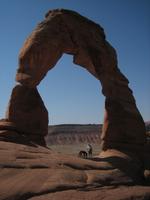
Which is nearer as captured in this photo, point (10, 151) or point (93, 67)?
point (10, 151)

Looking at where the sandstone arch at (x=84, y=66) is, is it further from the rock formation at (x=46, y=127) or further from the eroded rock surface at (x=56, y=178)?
the eroded rock surface at (x=56, y=178)

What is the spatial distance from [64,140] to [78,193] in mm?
66279

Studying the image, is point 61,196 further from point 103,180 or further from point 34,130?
point 34,130

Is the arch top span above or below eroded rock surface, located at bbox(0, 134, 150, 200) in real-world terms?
above

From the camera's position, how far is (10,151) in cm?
967

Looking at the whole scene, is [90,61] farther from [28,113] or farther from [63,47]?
[28,113]

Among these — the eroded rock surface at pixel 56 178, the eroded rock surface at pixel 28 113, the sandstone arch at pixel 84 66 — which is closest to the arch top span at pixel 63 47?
the sandstone arch at pixel 84 66

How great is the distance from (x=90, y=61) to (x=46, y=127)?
397 cm

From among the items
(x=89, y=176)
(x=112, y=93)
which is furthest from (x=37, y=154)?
(x=112, y=93)

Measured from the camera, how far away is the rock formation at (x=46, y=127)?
28.1ft

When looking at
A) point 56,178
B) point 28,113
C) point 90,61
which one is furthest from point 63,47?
point 56,178

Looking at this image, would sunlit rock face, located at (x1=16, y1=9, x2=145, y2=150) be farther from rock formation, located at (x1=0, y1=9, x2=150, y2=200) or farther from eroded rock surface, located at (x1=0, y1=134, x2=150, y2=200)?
eroded rock surface, located at (x1=0, y1=134, x2=150, y2=200)

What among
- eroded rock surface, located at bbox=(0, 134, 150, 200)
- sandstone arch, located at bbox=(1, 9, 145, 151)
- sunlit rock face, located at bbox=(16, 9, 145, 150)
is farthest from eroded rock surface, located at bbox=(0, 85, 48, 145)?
eroded rock surface, located at bbox=(0, 134, 150, 200)

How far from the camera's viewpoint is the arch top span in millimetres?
15258
